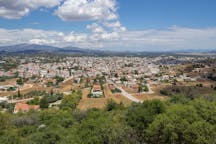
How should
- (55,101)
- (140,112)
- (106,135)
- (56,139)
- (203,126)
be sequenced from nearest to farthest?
(203,126)
(106,135)
(56,139)
(140,112)
(55,101)

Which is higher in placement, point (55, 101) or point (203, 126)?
point (203, 126)

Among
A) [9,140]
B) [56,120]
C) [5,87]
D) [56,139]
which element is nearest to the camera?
[9,140]

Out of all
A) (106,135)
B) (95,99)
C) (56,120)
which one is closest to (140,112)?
(106,135)

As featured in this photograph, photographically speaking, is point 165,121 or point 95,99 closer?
point 165,121

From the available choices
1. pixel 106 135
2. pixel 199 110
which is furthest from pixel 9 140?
pixel 199 110

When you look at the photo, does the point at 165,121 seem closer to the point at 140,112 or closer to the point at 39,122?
the point at 140,112

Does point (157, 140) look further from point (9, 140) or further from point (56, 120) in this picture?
point (56, 120)

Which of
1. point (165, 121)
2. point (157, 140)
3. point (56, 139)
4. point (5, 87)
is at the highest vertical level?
point (165, 121)

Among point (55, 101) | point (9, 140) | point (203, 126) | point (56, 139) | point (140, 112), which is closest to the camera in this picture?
point (203, 126)

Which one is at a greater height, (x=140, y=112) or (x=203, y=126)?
(x=203, y=126)
